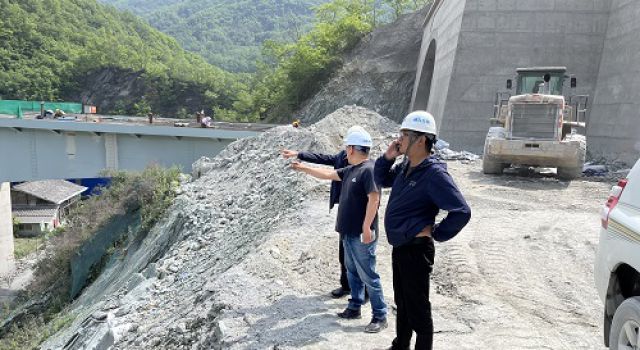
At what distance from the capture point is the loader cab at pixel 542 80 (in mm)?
13156

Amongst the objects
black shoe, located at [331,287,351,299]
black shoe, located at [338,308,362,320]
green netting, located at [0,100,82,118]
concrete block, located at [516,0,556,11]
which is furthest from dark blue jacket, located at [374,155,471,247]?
green netting, located at [0,100,82,118]

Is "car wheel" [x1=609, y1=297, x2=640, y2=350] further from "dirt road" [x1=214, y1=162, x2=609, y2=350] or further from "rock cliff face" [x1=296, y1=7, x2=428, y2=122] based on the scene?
"rock cliff face" [x1=296, y1=7, x2=428, y2=122]

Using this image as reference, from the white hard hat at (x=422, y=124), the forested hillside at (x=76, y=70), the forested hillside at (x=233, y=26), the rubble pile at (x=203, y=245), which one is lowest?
the rubble pile at (x=203, y=245)

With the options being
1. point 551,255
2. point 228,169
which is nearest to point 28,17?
point 228,169

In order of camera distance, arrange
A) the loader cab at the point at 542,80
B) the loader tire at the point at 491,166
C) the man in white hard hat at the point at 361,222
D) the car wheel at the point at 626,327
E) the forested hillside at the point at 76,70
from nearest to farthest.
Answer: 1. the car wheel at the point at 626,327
2. the man in white hard hat at the point at 361,222
3. the loader tire at the point at 491,166
4. the loader cab at the point at 542,80
5. the forested hillside at the point at 76,70

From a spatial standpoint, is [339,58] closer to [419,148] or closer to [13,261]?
[13,261]

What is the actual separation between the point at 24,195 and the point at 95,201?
25.9 metres

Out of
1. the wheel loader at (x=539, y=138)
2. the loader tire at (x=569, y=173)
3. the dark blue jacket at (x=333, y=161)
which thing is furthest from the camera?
the loader tire at (x=569, y=173)

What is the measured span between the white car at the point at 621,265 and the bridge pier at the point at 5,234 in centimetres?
2825

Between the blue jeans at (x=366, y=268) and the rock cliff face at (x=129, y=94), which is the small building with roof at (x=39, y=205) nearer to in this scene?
the rock cliff face at (x=129, y=94)

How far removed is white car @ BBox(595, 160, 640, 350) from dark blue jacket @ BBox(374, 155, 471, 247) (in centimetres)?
89

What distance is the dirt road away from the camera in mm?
4148

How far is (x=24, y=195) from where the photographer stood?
39.1m

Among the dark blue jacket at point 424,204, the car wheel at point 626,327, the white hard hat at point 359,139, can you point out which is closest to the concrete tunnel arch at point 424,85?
the white hard hat at point 359,139
